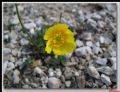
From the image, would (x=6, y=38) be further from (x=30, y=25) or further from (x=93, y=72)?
(x=93, y=72)

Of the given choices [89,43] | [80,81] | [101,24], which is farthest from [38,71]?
[101,24]

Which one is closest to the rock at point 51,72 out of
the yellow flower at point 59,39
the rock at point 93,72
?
the yellow flower at point 59,39

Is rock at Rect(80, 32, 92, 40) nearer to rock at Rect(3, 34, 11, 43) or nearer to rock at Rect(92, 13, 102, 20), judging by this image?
rock at Rect(92, 13, 102, 20)

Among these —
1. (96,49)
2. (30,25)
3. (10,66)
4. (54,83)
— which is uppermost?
(30,25)

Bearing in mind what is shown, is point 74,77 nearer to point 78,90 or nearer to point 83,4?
point 78,90

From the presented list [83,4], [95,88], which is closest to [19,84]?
[95,88]

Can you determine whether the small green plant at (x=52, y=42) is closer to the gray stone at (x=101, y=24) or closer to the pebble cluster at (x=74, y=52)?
the pebble cluster at (x=74, y=52)

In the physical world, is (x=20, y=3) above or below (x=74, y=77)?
above

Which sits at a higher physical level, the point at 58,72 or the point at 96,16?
the point at 96,16

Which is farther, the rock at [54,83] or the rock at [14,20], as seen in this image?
the rock at [14,20]
